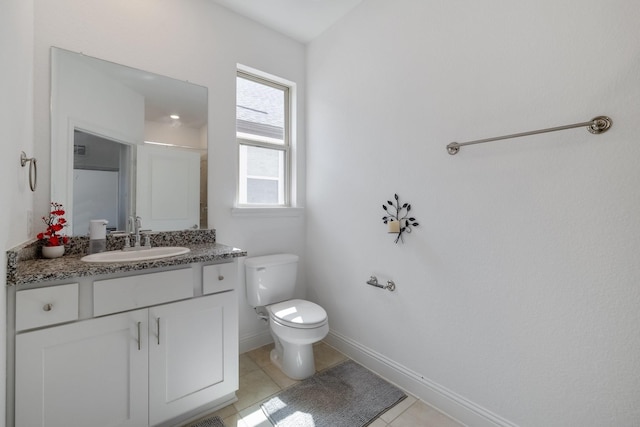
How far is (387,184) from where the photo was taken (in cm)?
187

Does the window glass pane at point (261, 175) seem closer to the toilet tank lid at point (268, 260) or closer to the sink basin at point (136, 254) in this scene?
the toilet tank lid at point (268, 260)

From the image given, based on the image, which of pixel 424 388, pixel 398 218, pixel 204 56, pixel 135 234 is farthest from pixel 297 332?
pixel 204 56

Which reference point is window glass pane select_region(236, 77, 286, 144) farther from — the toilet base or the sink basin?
the toilet base

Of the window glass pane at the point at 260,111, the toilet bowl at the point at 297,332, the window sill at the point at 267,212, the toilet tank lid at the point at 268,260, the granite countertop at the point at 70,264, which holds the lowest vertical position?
the toilet bowl at the point at 297,332

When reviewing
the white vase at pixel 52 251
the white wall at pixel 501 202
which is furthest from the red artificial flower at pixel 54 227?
the white wall at pixel 501 202

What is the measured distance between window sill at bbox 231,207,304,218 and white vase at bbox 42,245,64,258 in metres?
0.99

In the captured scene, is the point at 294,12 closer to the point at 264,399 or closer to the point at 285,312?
the point at 285,312

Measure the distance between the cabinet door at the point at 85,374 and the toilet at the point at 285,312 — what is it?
0.78 metres

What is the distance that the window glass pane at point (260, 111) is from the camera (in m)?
2.30

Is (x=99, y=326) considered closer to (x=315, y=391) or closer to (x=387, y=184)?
(x=315, y=391)

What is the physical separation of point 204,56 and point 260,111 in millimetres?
572

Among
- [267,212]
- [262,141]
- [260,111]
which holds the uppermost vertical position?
[260,111]

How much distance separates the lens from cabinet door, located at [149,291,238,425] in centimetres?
134

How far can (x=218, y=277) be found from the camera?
153cm
